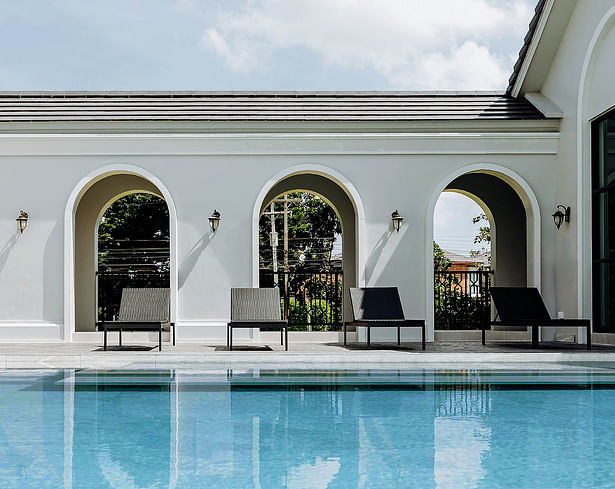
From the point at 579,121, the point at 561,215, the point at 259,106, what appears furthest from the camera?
the point at 259,106

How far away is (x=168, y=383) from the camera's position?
31.4 feet

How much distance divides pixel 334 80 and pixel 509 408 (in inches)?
1380

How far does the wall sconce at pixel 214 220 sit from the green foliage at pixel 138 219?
63.9 ft

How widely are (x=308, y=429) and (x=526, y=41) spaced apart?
419 inches

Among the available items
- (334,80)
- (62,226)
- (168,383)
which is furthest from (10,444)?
(334,80)

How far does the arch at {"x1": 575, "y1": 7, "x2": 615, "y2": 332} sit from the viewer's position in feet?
42.9

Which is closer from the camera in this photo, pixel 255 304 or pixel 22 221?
pixel 255 304

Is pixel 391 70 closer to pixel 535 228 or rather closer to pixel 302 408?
pixel 535 228

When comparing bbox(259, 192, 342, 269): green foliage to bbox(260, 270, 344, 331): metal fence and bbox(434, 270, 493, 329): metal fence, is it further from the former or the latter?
bbox(434, 270, 493, 329): metal fence

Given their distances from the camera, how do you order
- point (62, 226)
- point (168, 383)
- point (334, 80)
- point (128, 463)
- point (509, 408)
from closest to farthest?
point (128, 463)
point (509, 408)
point (168, 383)
point (62, 226)
point (334, 80)

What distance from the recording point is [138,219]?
1313 inches

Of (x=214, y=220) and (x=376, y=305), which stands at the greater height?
(x=214, y=220)

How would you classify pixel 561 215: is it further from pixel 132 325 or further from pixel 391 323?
pixel 132 325

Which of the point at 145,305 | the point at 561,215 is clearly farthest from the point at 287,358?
the point at 561,215
